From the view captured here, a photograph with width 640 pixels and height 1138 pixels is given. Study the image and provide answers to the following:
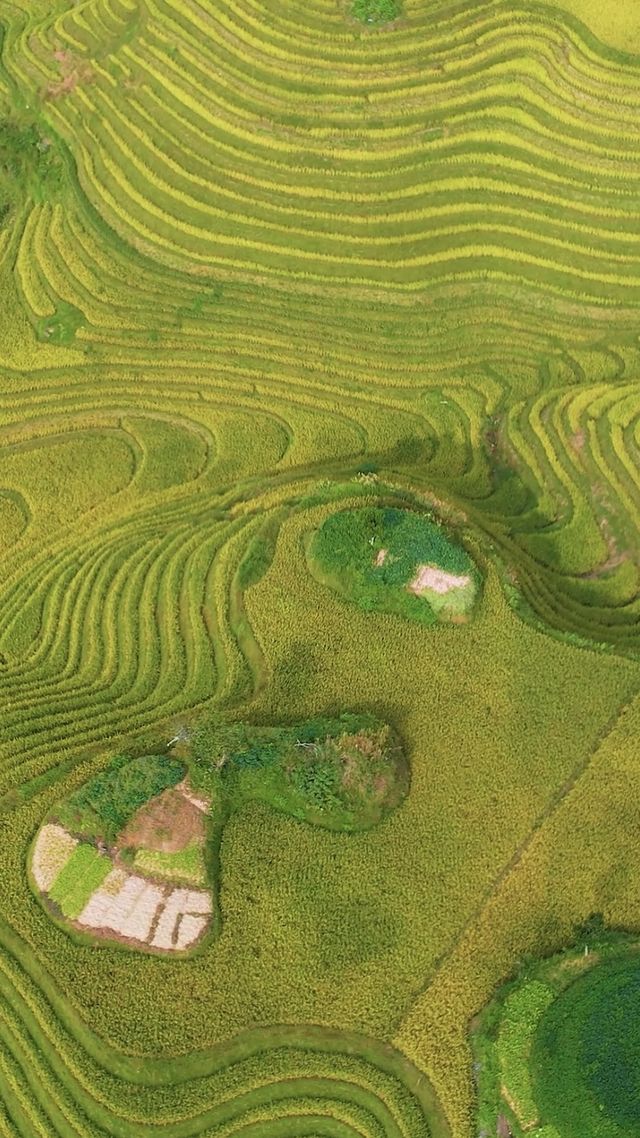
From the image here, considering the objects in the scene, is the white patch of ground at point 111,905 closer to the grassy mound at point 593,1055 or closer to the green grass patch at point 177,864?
the green grass patch at point 177,864

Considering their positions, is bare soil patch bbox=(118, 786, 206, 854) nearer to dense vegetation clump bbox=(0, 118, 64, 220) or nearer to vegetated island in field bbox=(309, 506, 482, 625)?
vegetated island in field bbox=(309, 506, 482, 625)

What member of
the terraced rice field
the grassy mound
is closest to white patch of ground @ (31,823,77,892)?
the terraced rice field

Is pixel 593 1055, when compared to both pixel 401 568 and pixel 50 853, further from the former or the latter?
pixel 50 853

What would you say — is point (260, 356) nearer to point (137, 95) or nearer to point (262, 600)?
point (262, 600)

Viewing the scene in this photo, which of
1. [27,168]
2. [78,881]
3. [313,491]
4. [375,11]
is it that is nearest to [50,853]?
[78,881]

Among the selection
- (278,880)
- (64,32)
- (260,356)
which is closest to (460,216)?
(260,356)

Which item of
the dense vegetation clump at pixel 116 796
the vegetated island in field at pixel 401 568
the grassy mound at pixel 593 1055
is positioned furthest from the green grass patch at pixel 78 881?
the grassy mound at pixel 593 1055
